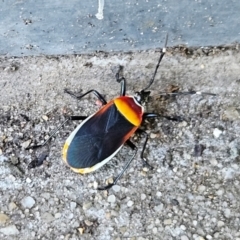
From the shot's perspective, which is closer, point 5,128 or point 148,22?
point 148,22

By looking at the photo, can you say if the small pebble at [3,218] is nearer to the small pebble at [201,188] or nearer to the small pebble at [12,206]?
the small pebble at [12,206]

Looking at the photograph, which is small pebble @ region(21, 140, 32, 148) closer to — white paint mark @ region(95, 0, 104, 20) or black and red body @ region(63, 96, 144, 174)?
black and red body @ region(63, 96, 144, 174)

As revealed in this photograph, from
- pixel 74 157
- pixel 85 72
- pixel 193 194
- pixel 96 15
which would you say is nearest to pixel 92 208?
pixel 74 157

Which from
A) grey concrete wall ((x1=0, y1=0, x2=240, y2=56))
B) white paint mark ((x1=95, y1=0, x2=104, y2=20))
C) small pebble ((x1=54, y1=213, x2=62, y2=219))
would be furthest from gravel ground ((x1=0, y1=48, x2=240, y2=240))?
white paint mark ((x1=95, y1=0, x2=104, y2=20))

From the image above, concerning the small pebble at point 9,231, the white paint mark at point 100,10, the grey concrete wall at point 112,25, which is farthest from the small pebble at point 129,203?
the white paint mark at point 100,10

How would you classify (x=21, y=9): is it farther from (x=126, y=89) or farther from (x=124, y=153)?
(x=124, y=153)
